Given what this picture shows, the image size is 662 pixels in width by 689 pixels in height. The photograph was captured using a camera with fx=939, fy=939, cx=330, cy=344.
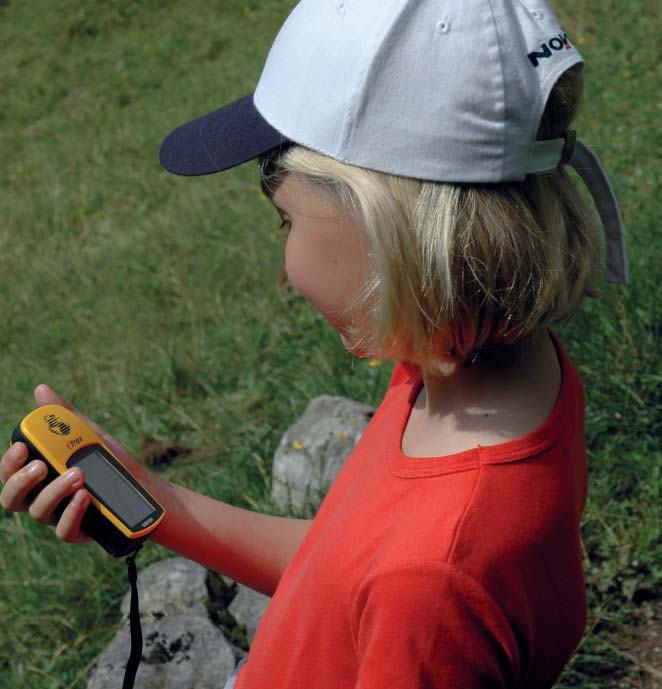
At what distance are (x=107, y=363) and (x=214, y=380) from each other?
2.40ft

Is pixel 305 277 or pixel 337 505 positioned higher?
pixel 305 277

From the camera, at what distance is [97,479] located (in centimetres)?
159

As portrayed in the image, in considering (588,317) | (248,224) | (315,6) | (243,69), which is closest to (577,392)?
(315,6)

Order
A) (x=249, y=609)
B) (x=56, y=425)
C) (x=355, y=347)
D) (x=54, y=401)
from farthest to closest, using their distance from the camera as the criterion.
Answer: (x=249, y=609), (x=54, y=401), (x=56, y=425), (x=355, y=347)

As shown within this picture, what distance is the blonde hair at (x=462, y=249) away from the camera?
118cm

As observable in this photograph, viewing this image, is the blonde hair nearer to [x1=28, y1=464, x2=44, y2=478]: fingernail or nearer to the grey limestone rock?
[x1=28, y1=464, x2=44, y2=478]: fingernail

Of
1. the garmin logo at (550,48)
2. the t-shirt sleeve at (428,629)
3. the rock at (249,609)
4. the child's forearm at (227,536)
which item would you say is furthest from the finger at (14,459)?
the rock at (249,609)

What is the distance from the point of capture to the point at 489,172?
1.20 m

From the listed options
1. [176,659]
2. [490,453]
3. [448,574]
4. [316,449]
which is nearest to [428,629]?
[448,574]

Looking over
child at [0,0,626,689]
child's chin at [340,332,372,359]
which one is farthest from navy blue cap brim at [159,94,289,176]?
child's chin at [340,332,372,359]

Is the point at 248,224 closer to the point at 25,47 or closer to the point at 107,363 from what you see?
the point at 107,363

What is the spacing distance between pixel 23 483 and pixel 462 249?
0.83 m

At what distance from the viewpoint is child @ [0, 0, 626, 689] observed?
1121mm

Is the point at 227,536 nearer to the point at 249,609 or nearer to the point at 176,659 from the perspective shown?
the point at 176,659
